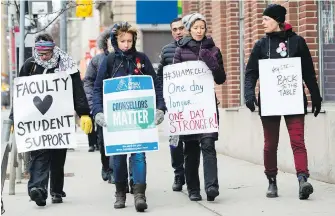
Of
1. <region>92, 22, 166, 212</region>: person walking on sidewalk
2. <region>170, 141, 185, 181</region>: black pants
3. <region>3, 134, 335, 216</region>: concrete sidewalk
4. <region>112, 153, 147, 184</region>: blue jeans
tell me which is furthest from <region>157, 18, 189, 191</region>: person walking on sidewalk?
<region>112, 153, 147, 184</region>: blue jeans

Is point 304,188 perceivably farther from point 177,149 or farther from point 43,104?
point 43,104

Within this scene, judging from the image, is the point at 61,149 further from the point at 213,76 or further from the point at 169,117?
the point at 213,76

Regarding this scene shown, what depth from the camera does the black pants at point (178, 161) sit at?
30.9ft

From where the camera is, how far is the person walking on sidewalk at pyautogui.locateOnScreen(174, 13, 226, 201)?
8.16 meters

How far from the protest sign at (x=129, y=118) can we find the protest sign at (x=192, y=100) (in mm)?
532

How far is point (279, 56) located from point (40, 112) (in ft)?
8.31

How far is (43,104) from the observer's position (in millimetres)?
8492

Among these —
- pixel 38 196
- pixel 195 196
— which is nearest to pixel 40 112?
pixel 38 196

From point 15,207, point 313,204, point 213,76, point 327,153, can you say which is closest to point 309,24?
point 327,153

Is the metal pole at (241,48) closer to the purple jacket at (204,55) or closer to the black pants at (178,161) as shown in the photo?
the black pants at (178,161)

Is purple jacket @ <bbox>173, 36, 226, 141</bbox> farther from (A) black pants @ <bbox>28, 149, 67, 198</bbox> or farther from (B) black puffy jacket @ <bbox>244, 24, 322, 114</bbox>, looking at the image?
(A) black pants @ <bbox>28, 149, 67, 198</bbox>

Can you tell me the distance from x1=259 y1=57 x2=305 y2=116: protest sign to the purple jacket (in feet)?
1.53

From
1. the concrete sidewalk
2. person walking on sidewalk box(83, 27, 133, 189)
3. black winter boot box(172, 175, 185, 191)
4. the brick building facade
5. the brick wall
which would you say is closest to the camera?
the concrete sidewalk

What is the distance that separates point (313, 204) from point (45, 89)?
2.95 meters
